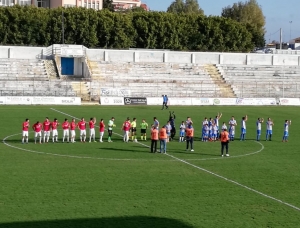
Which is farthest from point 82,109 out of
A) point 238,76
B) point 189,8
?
point 189,8

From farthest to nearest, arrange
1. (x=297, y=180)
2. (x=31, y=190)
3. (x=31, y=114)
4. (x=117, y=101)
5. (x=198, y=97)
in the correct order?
(x=198, y=97), (x=117, y=101), (x=31, y=114), (x=297, y=180), (x=31, y=190)

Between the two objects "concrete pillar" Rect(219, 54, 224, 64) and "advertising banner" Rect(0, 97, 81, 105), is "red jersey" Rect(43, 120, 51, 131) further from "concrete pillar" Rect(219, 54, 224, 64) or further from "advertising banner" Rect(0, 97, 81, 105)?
"concrete pillar" Rect(219, 54, 224, 64)

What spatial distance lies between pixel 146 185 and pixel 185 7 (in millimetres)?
120318

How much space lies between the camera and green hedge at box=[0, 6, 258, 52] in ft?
259

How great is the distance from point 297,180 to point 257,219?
6.84 meters

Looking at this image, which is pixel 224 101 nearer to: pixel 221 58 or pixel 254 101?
pixel 254 101

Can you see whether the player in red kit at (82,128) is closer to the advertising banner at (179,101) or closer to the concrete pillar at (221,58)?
the advertising banner at (179,101)

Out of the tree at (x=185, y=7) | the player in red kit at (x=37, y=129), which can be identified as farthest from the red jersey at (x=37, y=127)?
the tree at (x=185, y=7)

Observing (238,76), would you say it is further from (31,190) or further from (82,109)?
(31,190)

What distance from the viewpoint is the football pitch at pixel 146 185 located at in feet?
59.9

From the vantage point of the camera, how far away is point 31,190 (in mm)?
21297

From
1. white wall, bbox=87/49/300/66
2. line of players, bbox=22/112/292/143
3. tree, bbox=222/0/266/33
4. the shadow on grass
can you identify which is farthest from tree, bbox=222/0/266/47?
the shadow on grass

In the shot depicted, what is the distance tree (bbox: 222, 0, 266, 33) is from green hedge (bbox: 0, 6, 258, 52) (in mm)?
35463

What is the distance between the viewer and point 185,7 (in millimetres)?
139000
